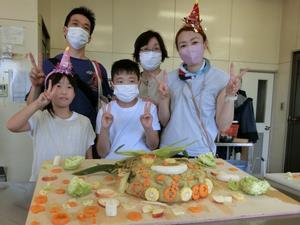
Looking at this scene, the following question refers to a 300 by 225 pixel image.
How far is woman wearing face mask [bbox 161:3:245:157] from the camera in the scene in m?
1.31

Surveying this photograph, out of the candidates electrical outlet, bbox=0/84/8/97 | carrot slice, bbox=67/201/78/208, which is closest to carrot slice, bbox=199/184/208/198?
carrot slice, bbox=67/201/78/208

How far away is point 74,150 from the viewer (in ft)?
4.44

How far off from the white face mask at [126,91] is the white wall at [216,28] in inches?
93.0

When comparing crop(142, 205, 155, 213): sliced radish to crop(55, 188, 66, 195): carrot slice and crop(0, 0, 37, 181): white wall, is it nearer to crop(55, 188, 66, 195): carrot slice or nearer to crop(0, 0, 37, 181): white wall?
crop(55, 188, 66, 195): carrot slice

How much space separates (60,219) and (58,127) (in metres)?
0.78

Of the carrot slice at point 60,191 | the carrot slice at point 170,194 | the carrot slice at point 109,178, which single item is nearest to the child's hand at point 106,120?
the carrot slice at point 109,178

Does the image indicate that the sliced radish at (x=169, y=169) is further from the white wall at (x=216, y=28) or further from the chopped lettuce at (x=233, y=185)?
the white wall at (x=216, y=28)

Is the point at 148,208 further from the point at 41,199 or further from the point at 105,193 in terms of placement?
the point at 41,199

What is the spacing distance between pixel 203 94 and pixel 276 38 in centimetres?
374

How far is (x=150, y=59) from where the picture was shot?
173cm

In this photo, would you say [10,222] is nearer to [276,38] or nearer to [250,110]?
[250,110]

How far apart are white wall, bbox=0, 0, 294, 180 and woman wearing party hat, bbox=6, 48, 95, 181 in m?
2.27

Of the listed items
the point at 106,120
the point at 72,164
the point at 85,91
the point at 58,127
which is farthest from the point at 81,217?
the point at 85,91

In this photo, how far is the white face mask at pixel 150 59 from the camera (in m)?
1.72
